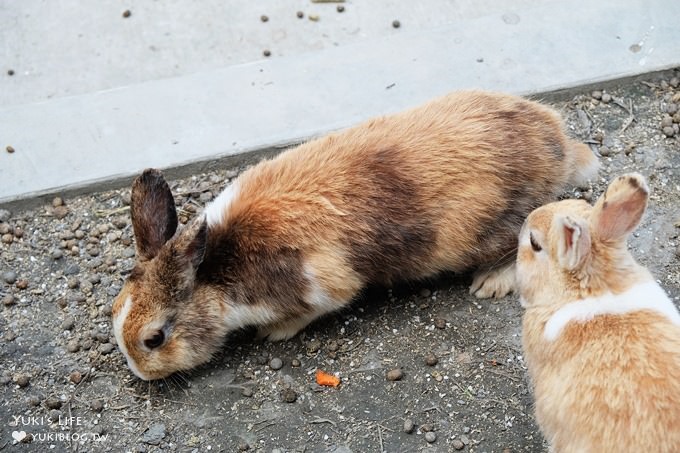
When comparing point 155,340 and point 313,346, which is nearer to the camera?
point 155,340

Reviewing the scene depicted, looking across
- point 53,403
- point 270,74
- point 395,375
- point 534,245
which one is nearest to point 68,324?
point 53,403

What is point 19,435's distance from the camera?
3885 mm

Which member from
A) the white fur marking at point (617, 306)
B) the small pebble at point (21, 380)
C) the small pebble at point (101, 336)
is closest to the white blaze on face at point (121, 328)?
the small pebble at point (101, 336)

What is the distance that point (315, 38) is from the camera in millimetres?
5578

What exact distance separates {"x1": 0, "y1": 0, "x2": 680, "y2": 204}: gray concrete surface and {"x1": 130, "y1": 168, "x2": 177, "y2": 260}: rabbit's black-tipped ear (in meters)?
0.96

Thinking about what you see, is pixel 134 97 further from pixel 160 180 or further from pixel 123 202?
pixel 160 180

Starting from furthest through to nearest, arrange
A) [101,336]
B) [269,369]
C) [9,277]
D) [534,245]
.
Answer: [9,277] → [101,336] → [269,369] → [534,245]

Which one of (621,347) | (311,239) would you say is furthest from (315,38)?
(621,347)

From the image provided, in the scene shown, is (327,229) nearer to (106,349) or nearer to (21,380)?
(106,349)

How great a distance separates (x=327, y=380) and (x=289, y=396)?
198mm

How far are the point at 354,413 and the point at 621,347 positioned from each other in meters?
1.31

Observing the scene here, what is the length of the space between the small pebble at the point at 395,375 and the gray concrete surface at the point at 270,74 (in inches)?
63.7

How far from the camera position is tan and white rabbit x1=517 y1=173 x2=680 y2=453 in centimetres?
296

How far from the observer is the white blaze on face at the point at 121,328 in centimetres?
391
